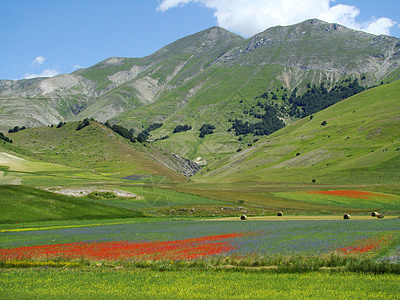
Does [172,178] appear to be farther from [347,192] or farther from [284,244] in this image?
[284,244]

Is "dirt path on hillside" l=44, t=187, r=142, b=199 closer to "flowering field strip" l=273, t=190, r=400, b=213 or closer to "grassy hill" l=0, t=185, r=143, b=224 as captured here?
"grassy hill" l=0, t=185, r=143, b=224

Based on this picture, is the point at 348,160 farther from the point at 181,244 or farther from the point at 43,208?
the point at 181,244

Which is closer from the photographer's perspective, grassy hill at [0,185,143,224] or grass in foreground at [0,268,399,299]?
grass in foreground at [0,268,399,299]

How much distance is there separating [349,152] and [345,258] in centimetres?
15622

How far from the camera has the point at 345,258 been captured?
21.5m

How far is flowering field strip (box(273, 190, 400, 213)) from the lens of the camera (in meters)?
79.0

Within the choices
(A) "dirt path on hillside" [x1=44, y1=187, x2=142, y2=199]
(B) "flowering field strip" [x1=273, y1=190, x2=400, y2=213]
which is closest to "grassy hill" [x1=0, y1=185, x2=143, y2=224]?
(A) "dirt path on hillside" [x1=44, y1=187, x2=142, y2=199]

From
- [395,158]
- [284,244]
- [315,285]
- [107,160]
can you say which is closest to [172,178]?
[107,160]

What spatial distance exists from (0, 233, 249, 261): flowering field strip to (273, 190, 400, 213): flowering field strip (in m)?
56.8

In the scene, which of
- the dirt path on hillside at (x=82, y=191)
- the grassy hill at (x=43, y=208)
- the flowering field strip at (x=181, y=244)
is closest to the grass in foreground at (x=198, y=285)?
the flowering field strip at (x=181, y=244)

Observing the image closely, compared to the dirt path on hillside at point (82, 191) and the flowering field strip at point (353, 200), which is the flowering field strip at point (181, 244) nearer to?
the flowering field strip at point (353, 200)

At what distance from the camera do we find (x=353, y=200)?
85250 millimetres

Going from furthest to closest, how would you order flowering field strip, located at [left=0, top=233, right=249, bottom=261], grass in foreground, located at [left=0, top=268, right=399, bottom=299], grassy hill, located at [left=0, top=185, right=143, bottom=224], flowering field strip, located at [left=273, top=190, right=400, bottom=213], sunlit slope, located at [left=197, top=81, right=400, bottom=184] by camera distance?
sunlit slope, located at [left=197, top=81, right=400, bottom=184], flowering field strip, located at [left=273, top=190, right=400, bottom=213], grassy hill, located at [left=0, top=185, right=143, bottom=224], flowering field strip, located at [left=0, top=233, right=249, bottom=261], grass in foreground, located at [left=0, top=268, right=399, bottom=299]

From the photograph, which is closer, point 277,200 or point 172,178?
point 277,200
